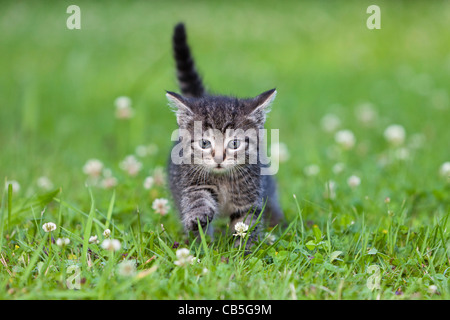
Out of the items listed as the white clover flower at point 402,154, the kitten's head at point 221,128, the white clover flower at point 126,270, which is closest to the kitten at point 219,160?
the kitten's head at point 221,128

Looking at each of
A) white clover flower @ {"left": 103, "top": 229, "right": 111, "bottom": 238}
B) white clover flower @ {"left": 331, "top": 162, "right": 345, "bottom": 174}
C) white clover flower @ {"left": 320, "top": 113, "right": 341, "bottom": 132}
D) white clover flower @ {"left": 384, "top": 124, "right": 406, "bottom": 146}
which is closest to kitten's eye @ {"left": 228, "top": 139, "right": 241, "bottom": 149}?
white clover flower @ {"left": 103, "top": 229, "right": 111, "bottom": 238}

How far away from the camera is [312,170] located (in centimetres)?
510

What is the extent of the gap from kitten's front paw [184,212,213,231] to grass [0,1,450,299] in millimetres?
136

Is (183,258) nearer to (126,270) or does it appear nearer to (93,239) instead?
(126,270)

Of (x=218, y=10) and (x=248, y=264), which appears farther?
(x=218, y=10)

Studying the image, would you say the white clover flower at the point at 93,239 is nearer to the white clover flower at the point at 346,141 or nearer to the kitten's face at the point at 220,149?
the kitten's face at the point at 220,149

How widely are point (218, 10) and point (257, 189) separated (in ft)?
34.3

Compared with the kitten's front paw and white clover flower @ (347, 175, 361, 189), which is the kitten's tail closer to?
the kitten's front paw

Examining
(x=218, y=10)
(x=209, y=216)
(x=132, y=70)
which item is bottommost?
(x=209, y=216)

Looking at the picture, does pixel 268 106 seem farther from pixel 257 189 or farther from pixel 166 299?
pixel 166 299

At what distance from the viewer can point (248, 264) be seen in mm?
3104

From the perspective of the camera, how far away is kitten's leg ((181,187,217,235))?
3.32 meters

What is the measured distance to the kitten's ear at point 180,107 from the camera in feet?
11.3
